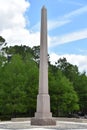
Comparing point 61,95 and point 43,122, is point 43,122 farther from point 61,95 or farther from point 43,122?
point 61,95

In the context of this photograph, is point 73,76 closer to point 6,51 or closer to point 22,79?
point 6,51

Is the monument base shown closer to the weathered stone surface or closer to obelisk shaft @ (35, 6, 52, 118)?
the weathered stone surface

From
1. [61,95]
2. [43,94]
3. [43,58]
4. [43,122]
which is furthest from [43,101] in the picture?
[61,95]

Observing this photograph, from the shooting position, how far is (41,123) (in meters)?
28.3

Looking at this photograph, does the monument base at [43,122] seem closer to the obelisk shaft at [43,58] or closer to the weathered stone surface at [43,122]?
the weathered stone surface at [43,122]

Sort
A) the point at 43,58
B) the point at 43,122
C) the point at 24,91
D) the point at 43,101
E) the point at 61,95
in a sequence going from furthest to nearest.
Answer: the point at 61,95, the point at 24,91, the point at 43,58, the point at 43,101, the point at 43,122

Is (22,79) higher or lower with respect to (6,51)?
lower

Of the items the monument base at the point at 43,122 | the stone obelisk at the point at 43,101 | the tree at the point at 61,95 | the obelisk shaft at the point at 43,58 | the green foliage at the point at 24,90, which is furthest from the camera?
the tree at the point at 61,95

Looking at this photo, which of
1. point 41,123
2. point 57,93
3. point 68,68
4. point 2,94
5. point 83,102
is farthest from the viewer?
point 68,68

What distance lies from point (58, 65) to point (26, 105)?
103 ft

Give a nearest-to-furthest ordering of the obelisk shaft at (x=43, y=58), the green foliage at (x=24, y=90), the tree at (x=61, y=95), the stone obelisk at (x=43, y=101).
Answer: the stone obelisk at (x=43, y=101), the obelisk shaft at (x=43, y=58), the green foliage at (x=24, y=90), the tree at (x=61, y=95)

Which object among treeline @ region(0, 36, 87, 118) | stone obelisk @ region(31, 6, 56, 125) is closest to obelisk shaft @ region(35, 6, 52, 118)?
stone obelisk @ region(31, 6, 56, 125)

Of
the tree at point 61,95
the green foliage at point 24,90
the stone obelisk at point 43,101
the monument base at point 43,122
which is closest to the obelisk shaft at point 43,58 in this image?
the stone obelisk at point 43,101

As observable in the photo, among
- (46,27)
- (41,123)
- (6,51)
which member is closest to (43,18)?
(46,27)
